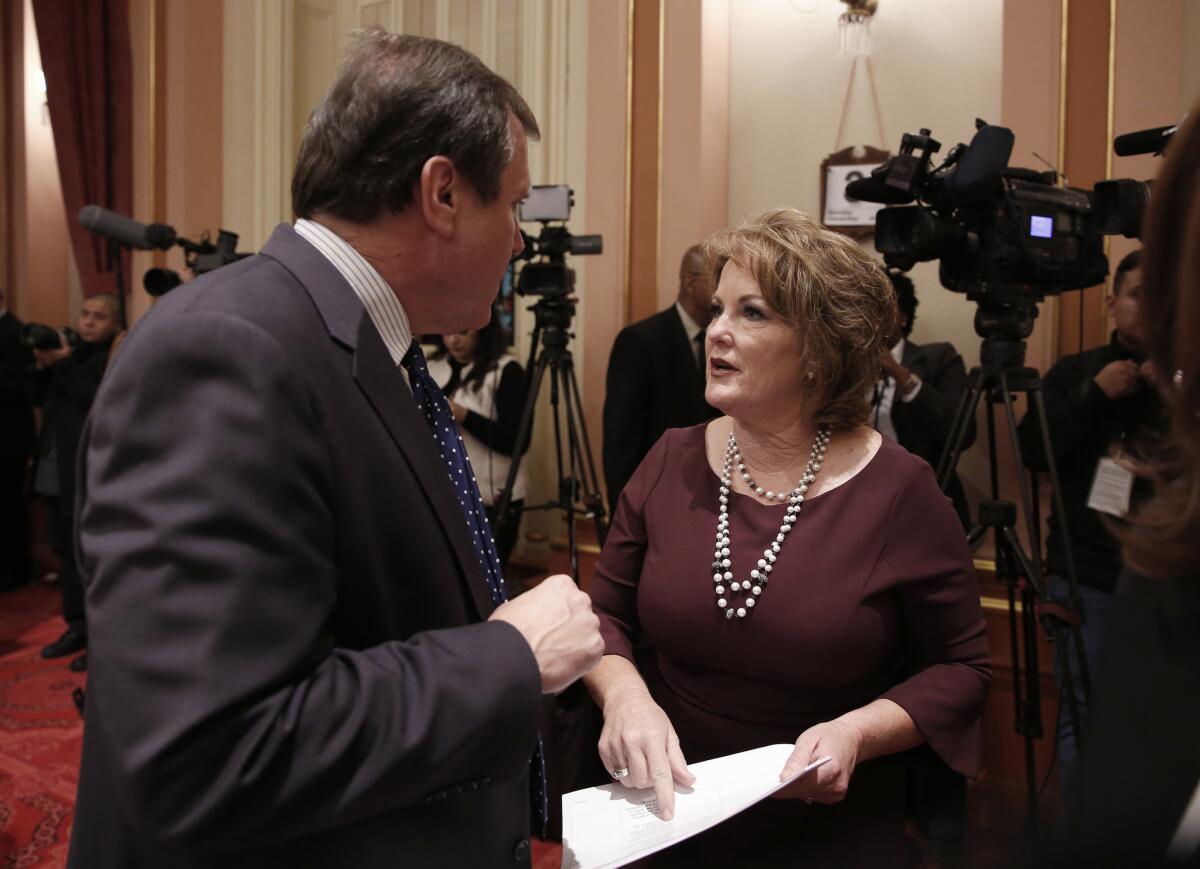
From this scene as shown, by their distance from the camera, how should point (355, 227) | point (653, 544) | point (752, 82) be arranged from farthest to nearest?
Answer: point (752, 82) < point (653, 544) < point (355, 227)

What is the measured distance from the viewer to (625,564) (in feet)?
5.59

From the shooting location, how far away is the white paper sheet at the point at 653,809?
1.14m

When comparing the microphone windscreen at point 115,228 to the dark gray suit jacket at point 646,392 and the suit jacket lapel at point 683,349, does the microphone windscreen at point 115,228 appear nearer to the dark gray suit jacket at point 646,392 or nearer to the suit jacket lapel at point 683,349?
the dark gray suit jacket at point 646,392

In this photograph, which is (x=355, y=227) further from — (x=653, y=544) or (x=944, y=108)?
(x=944, y=108)

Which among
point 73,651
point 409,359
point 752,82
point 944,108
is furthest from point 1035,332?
point 73,651

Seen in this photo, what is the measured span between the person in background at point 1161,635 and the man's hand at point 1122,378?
6.91 ft

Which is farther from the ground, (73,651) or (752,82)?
(752,82)

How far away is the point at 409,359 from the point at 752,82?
3141 millimetres

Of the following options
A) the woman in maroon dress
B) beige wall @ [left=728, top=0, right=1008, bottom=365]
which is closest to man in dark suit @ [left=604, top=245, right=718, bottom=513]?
beige wall @ [left=728, top=0, right=1008, bottom=365]

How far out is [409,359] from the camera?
117 centimetres

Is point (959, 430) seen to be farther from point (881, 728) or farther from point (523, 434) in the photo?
point (523, 434)

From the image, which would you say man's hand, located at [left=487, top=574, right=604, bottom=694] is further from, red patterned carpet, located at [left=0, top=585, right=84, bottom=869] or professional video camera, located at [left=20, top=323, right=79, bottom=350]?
professional video camera, located at [left=20, top=323, right=79, bottom=350]

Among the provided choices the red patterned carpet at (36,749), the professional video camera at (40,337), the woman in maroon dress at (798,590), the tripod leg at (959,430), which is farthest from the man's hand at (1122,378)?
the professional video camera at (40,337)

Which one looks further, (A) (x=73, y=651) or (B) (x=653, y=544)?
(A) (x=73, y=651)
